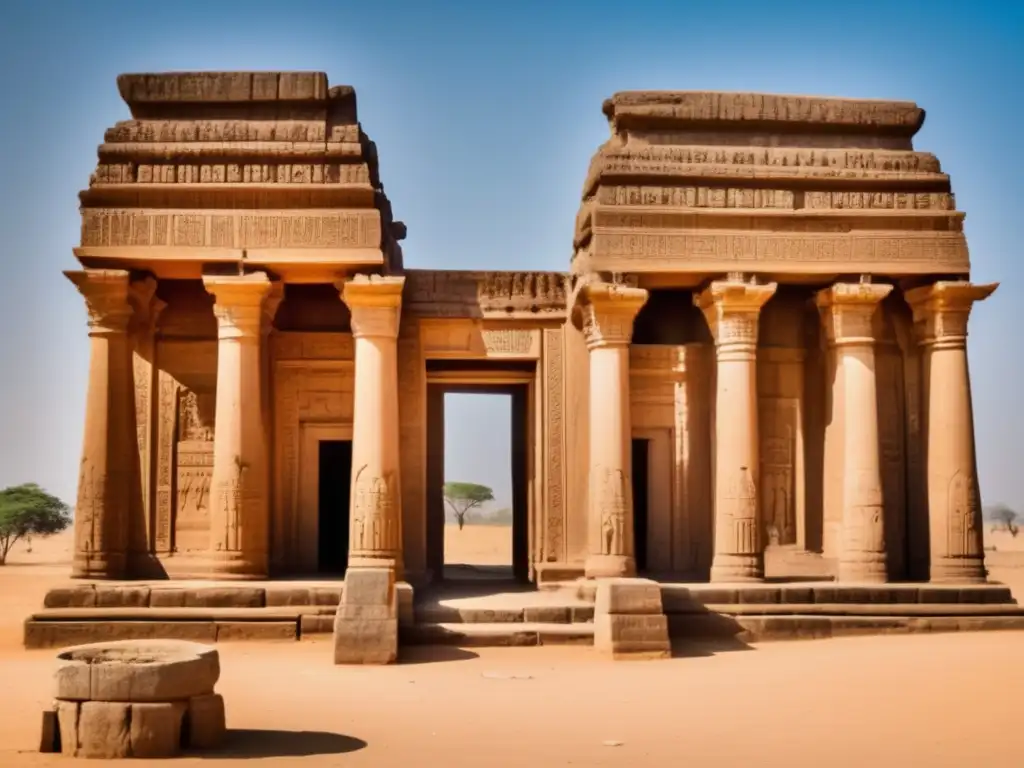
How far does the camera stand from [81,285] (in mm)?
17203

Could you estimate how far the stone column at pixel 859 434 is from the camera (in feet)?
57.7

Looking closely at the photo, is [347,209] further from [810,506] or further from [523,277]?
[810,506]

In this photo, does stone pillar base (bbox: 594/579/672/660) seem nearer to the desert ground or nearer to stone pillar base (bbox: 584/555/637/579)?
the desert ground

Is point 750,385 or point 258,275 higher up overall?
point 258,275

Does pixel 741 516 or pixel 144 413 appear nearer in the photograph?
pixel 741 516

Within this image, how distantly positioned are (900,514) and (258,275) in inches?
402

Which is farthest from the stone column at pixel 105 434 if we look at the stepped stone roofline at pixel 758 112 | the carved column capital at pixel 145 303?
the stepped stone roofline at pixel 758 112

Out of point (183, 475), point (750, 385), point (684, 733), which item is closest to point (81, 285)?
point (183, 475)

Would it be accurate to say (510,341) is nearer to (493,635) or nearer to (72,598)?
(493,635)

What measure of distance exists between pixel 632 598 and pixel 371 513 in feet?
13.0

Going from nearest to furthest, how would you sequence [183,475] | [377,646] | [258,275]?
[377,646] → [258,275] → [183,475]

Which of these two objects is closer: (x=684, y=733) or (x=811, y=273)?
(x=684, y=733)

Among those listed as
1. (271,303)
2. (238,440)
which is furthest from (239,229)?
(238,440)

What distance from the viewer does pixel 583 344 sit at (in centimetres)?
1938
